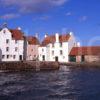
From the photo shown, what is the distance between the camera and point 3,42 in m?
113

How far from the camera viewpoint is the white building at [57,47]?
122 metres

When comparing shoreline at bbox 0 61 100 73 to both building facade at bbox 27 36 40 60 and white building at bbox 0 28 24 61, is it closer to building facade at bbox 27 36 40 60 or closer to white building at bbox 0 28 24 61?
white building at bbox 0 28 24 61

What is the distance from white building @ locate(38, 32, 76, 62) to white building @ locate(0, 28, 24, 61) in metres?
13.1

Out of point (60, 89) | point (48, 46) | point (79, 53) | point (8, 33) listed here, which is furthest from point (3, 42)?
point (60, 89)

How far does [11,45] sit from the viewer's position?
115062 mm

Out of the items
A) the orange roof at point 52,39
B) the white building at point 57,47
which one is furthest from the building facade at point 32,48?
the orange roof at point 52,39

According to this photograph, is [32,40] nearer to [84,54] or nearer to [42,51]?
[42,51]

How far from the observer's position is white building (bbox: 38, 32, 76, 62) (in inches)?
4786

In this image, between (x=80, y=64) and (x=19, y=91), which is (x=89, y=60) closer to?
(x=80, y=64)

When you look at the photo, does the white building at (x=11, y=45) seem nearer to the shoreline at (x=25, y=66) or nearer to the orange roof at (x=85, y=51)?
the orange roof at (x=85, y=51)

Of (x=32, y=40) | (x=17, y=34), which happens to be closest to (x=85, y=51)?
(x=32, y=40)

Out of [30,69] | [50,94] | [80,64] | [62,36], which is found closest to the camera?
[50,94]

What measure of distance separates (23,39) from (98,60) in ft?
95.0

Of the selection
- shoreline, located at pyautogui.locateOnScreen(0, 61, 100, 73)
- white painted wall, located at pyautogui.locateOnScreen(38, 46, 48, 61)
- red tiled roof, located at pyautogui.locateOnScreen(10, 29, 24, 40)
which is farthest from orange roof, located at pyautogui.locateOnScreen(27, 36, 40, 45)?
shoreline, located at pyautogui.locateOnScreen(0, 61, 100, 73)
